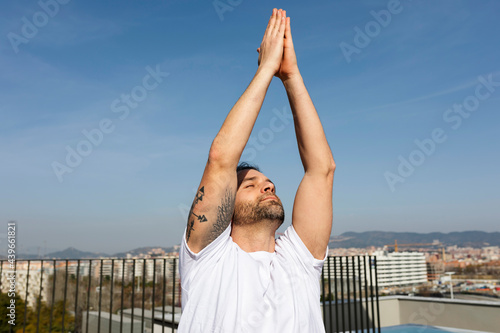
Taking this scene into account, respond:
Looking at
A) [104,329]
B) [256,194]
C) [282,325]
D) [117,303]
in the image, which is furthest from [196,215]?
[117,303]

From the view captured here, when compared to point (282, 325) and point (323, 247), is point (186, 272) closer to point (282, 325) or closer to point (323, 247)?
point (282, 325)

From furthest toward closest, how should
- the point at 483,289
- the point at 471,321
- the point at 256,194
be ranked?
1. the point at 483,289
2. the point at 471,321
3. the point at 256,194

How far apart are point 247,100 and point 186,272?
59 centimetres

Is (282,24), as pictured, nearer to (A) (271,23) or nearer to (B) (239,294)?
(A) (271,23)

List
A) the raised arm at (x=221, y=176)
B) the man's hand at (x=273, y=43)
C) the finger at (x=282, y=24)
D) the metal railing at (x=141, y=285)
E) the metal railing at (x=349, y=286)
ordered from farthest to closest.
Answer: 1. the metal railing at (x=349, y=286)
2. the metal railing at (x=141, y=285)
3. the finger at (x=282, y=24)
4. the man's hand at (x=273, y=43)
5. the raised arm at (x=221, y=176)

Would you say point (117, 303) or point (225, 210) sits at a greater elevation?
point (225, 210)

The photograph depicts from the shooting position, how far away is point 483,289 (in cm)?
1197

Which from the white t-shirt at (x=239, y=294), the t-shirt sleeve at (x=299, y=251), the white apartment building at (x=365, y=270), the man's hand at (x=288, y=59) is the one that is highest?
the man's hand at (x=288, y=59)

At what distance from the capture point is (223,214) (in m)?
1.08

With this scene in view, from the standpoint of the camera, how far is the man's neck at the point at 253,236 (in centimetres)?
132

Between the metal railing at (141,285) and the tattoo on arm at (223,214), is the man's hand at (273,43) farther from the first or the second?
the metal railing at (141,285)

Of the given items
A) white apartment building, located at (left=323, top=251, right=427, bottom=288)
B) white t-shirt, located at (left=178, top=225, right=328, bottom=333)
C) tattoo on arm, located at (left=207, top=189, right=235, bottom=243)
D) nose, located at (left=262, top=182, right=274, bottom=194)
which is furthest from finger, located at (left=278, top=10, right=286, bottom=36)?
white apartment building, located at (left=323, top=251, right=427, bottom=288)

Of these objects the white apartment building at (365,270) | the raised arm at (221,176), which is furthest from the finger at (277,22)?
the white apartment building at (365,270)

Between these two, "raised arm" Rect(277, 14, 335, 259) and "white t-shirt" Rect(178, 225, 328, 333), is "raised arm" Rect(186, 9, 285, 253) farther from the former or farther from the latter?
"raised arm" Rect(277, 14, 335, 259)
